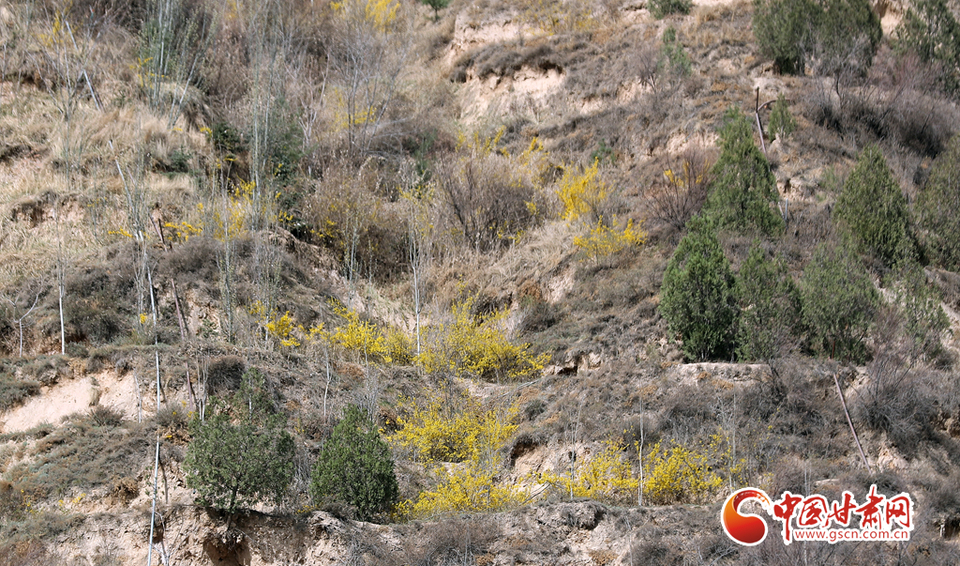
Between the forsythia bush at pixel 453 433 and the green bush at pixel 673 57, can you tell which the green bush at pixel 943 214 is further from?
the forsythia bush at pixel 453 433

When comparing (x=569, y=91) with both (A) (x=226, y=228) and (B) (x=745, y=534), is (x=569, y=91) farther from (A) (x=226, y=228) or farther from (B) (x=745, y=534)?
(B) (x=745, y=534)

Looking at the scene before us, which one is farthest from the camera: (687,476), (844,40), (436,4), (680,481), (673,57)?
(436,4)

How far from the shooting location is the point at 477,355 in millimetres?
15086

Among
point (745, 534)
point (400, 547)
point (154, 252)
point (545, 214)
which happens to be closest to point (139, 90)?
point (154, 252)

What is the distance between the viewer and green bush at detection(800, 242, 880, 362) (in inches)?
509

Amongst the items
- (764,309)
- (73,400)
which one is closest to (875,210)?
(764,309)

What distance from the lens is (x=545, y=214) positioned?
1911 cm

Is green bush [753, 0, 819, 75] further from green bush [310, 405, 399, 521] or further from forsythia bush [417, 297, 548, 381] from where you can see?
green bush [310, 405, 399, 521]

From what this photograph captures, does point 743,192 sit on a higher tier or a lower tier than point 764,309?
higher

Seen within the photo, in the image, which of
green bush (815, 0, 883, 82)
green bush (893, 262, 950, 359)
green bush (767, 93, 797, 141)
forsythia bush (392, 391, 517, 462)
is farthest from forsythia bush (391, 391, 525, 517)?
green bush (815, 0, 883, 82)

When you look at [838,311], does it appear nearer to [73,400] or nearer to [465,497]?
[465,497]

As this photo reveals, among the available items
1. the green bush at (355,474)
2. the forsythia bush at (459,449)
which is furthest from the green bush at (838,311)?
the green bush at (355,474)

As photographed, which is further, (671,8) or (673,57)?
(671,8)

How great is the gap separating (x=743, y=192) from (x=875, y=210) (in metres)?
2.26
